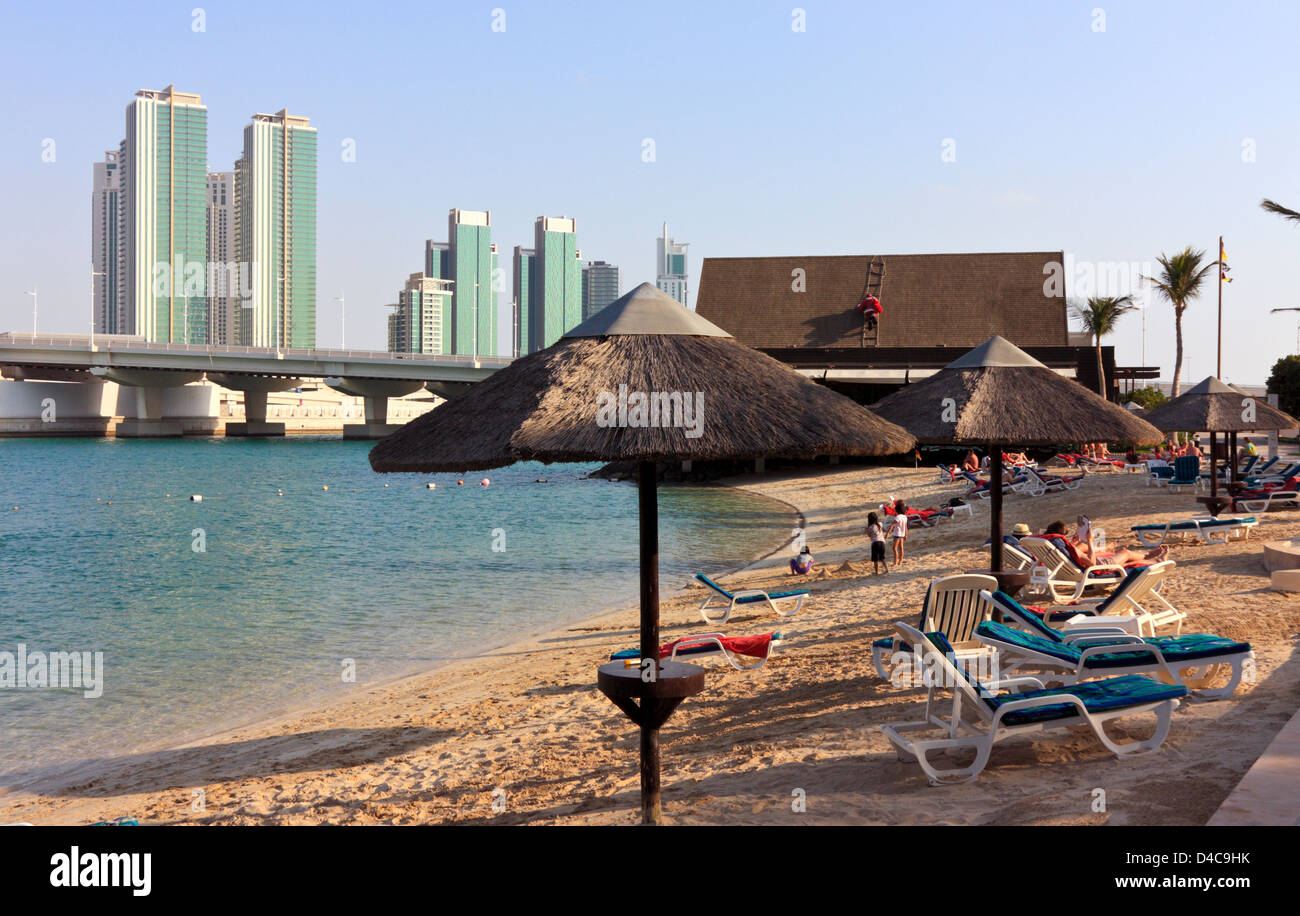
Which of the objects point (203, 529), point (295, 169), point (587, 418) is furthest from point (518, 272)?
point (587, 418)

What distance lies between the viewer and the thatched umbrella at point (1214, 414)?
1709 centimetres

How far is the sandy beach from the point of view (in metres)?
5.67

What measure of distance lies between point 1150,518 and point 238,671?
1546 centimetres

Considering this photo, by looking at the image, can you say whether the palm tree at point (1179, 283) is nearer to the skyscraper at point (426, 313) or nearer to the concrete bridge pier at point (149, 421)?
the concrete bridge pier at point (149, 421)

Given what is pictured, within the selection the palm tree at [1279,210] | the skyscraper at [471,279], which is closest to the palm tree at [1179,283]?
the palm tree at [1279,210]

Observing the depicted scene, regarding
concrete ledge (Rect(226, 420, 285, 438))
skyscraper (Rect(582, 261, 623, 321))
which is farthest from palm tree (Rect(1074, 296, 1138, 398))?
skyscraper (Rect(582, 261, 623, 321))

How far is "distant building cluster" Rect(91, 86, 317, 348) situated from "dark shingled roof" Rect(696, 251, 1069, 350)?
286 ft

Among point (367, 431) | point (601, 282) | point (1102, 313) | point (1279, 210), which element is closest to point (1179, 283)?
point (1102, 313)

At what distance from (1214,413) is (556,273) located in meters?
144

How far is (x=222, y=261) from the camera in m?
142

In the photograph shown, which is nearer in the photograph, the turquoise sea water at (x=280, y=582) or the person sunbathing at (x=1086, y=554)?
the person sunbathing at (x=1086, y=554)

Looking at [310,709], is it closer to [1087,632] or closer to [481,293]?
[1087,632]

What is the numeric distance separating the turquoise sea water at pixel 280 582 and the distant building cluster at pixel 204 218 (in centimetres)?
8694

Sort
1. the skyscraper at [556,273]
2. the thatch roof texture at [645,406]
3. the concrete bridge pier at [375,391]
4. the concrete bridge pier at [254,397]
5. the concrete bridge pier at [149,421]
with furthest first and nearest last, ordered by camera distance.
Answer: the skyscraper at [556,273] → the concrete bridge pier at [149,421] → the concrete bridge pier at [254,397] → the concrete bridge pier at [375,391] → the thatch roof texture at [645,406]
